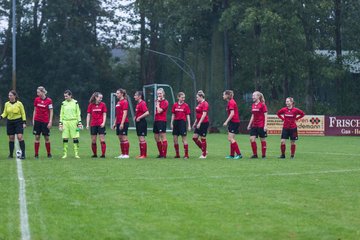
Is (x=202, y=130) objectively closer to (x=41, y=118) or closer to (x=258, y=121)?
(x=258, y=121)

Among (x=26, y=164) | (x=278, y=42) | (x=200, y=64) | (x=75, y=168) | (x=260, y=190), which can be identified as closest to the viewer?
(x=260, y=190)

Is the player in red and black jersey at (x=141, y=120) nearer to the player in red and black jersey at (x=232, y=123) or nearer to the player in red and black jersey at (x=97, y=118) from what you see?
the player in red and black jersey at (x=97, y=118)

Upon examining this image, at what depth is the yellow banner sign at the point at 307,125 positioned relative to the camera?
44.2 m

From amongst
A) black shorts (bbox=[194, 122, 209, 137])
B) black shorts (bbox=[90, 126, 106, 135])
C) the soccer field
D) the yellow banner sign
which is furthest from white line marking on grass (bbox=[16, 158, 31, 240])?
the yellow banner sign

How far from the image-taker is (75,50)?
6888cm

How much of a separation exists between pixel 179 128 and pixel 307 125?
915 inches

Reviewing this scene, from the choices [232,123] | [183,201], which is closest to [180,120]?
[232,123]

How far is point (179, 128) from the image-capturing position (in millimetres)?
22125

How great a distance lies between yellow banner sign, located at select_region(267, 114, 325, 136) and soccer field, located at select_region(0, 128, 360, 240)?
25.1m

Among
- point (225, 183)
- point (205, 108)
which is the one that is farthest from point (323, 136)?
point (225, 183)

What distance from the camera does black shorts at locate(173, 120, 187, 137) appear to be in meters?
22.1

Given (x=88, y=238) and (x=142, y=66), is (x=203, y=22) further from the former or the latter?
(x=88, y=238)

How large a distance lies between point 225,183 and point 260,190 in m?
1.26

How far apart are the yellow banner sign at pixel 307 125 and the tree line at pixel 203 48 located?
26.0 ft
